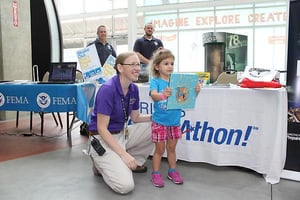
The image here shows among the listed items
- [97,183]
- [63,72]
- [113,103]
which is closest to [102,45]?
[63,72]

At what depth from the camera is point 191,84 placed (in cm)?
245

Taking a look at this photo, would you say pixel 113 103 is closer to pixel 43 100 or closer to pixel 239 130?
pixel 239 130

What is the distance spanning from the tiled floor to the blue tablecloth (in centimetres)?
50

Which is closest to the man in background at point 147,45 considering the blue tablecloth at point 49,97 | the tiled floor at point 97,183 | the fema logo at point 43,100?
the blue tablecloth at point 49,97

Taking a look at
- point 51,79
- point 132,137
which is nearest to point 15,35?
point 51,79

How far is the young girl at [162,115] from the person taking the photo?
7.96 feet

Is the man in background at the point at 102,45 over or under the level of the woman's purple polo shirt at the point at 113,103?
over

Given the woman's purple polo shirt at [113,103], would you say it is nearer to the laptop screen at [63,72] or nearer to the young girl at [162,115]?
the young girl at [162,115]

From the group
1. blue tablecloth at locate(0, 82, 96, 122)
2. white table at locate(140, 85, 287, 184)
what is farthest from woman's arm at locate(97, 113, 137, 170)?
blue tablecloth at locate(0, 82, 96, 122)

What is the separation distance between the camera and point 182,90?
241 centimetres

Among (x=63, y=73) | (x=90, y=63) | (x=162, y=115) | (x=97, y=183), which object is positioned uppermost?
(x=90, y=63)

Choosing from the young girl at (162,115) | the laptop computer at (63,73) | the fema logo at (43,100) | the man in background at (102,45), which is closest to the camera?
the young girl at (162,115)

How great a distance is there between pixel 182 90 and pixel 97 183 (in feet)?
3.26

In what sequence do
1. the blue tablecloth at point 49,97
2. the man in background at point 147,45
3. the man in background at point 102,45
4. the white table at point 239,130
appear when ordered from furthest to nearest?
the man in background at point 147,45, the man in background at point 102,45, the blue tablecloth at point 49,97, the white table at point 239,130
